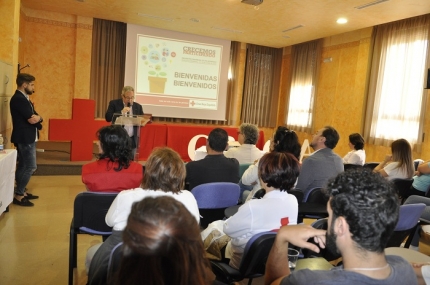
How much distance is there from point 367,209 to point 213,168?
6.75ft

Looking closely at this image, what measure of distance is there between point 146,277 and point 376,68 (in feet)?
24.8

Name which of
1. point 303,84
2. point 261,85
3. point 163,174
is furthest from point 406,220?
point 261,85

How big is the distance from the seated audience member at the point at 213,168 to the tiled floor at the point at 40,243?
0.92 meters

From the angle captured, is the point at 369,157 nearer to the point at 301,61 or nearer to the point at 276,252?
the point at 301,61

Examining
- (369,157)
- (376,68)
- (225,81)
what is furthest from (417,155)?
(225,81)

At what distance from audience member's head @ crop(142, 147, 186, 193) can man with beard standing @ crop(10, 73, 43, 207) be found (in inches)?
107

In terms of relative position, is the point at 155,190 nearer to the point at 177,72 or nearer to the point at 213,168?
the point at 213,168

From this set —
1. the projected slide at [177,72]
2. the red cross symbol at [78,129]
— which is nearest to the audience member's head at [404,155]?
the red cross symbol at [78,129]

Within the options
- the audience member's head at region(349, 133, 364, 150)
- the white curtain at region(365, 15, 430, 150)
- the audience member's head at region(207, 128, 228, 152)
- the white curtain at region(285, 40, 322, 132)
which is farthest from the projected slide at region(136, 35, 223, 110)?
the audience member's head at region(207, 128, 228, 152)

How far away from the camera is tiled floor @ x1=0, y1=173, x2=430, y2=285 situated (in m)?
2.56

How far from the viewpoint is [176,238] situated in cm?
82

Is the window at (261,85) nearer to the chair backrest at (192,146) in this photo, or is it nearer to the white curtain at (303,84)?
the white curtain at (303,84)

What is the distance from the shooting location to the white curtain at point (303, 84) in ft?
29.2

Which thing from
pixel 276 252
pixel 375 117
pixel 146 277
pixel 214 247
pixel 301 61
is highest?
pixel 301 61
